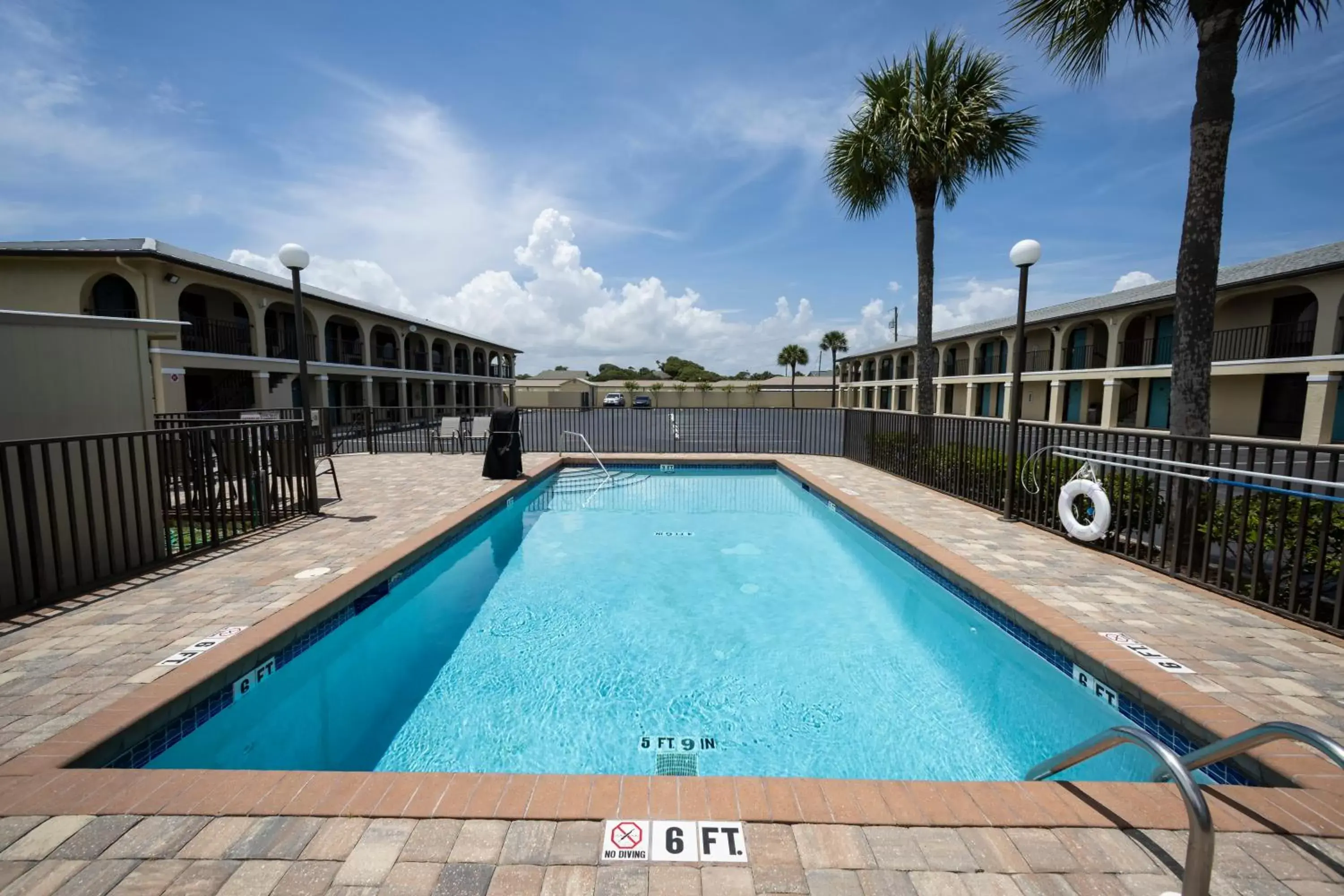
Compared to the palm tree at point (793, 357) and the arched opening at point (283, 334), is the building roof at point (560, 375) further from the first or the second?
the arched opening at point (283, 334)

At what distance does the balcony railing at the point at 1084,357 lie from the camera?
23.0 metres

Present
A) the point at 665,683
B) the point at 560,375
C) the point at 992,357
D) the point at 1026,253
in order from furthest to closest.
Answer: the point at 560,375 < the point at 992,357 < the point at 1026,253 < the point at 665,683

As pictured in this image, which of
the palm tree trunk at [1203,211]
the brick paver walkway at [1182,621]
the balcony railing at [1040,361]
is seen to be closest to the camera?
the brick paver walkway at [1182,621]

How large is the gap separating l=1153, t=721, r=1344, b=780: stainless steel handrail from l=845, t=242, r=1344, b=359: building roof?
11301 mm

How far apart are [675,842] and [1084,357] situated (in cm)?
2849

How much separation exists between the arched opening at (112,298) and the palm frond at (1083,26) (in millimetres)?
21345

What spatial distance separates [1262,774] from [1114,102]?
383 inches

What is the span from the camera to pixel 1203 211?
532 centimetres

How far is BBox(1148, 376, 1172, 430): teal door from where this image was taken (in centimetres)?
2036

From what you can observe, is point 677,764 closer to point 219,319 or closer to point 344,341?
point 219,319

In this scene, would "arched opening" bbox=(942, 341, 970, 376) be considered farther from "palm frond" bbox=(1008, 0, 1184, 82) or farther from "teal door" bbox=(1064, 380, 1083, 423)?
"palm frond" bbox=(1008, 0, 1184, 82)

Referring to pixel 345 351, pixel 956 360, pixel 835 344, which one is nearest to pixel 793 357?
pixel 835 344

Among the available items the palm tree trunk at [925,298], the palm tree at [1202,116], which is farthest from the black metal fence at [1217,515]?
the palm tree trunk at [925,298]

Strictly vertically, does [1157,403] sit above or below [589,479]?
above
